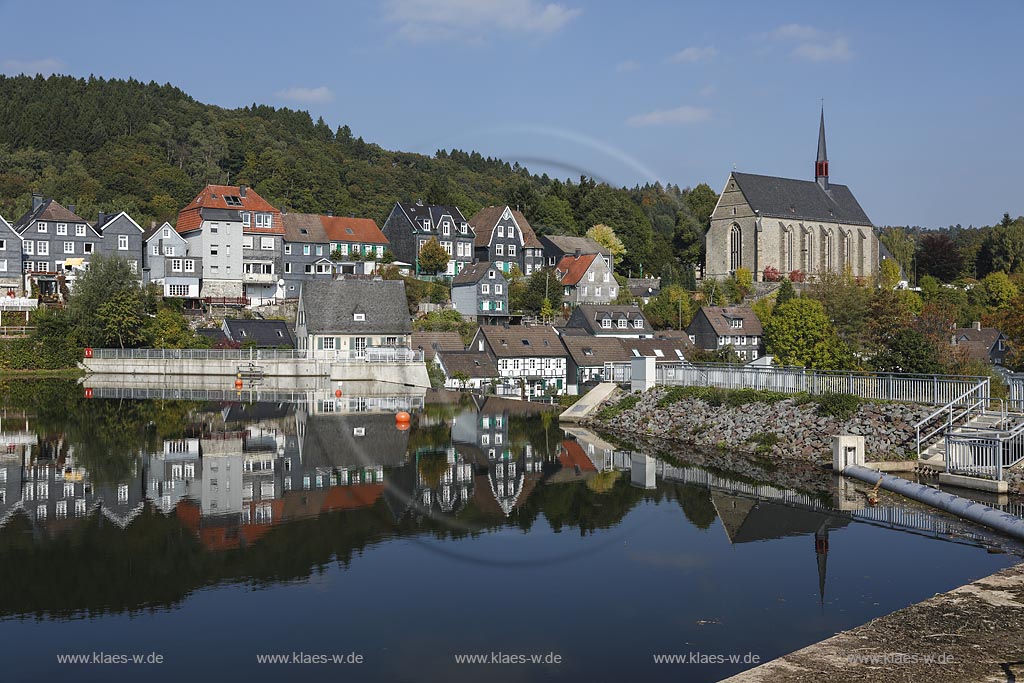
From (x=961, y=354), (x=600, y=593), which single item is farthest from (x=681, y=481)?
(x=961, y=354)

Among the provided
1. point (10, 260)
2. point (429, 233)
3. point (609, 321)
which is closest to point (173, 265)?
point (10, 260)

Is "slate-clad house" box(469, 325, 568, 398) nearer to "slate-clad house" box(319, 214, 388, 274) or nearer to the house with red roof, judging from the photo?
"slate-clad house" box(319, 214, 388, 274)

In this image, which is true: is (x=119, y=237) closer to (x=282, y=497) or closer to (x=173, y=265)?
(x=173, y=265)

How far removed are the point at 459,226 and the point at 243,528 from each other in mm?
76670

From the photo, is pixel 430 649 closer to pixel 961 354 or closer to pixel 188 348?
pixel 961 354

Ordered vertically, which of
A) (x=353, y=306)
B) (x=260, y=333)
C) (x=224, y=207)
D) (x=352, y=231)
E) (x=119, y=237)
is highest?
(x=224, y=207)

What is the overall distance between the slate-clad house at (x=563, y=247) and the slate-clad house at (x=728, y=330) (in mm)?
17334

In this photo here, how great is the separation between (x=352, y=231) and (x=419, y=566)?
76540 millimetres

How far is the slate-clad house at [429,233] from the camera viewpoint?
9350 cm

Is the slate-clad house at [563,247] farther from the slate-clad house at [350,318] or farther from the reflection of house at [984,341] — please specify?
the reflection of house at [984,341]

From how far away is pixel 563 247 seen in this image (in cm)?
10144

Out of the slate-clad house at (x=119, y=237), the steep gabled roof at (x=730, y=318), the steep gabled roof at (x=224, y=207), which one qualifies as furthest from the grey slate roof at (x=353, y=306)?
A: the steep gabled roof at (x=730, y=318)

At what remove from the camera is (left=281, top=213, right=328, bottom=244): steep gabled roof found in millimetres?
87938

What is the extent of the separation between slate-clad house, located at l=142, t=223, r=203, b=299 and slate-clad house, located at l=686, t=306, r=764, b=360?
144ft
